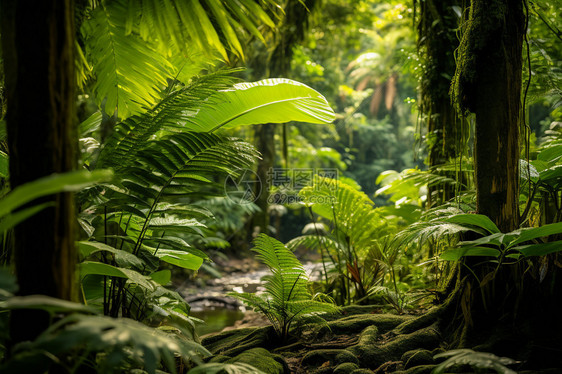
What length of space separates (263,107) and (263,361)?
1346 mm

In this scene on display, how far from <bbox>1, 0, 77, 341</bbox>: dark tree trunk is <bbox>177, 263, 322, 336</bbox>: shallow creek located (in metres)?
1.98

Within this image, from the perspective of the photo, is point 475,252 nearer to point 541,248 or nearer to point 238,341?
point 541,248

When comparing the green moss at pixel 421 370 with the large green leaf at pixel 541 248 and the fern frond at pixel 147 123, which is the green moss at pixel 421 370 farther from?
the fern frond at pixel 147 123

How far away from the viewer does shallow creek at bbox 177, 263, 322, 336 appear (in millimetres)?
4094

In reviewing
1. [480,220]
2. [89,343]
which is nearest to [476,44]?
[480,220]

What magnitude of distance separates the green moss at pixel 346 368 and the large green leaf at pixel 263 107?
1.26 meters

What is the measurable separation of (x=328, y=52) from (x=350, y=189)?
6.97 metres

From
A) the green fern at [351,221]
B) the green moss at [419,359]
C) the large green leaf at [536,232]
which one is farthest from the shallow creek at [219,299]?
the large green leaf at [536,232]

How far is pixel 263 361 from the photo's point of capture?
1.74 meters

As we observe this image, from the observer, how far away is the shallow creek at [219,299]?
409 cm

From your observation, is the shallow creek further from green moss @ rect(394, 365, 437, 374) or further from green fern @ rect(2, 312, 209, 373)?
green fern @ rect(2, 312, 209, 373)

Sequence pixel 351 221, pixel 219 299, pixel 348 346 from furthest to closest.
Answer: pixel 219 299, pixel 351 221, pixel 348 346

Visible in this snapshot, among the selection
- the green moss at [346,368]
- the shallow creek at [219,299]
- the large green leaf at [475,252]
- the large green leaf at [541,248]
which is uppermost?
the large green leaf at [541,248]

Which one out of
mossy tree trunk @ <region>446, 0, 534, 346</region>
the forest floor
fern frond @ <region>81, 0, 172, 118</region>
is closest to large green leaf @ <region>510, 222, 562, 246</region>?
mossy tree trunk @ <region>446, 0, 534, 346</region>
